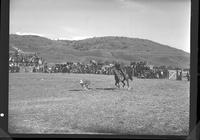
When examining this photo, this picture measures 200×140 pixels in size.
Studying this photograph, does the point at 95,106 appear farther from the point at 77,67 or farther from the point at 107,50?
the point at 107,50

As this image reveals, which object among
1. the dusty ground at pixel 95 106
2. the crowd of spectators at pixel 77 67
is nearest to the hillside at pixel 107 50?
the crowd of spectators at pixel 77 67

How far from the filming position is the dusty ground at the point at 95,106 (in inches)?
205

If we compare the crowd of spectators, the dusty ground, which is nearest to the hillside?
the crowd of spectators

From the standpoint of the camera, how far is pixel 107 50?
5254mm

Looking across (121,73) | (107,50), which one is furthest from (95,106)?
(107,50)

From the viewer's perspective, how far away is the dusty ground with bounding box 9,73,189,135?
17.1 feet

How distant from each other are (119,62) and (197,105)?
3.30 ft

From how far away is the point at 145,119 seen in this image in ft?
17.1

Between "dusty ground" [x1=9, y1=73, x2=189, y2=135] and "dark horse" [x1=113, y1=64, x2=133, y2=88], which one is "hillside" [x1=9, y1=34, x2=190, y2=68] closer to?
"dark horse" [x1=113, y1=64, x2=133, y2=88]


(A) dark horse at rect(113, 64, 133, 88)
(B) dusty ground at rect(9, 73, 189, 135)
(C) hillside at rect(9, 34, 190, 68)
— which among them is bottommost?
(B) dusty ground at rect(9, 73, 189, 135)

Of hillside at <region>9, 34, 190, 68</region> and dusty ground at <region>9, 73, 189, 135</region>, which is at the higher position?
hillside at <region>9, 34, 190, 68</region>

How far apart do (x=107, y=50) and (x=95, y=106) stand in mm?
655

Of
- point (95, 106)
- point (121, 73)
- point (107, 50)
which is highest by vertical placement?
point (107, 50)

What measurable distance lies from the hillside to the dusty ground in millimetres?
217
